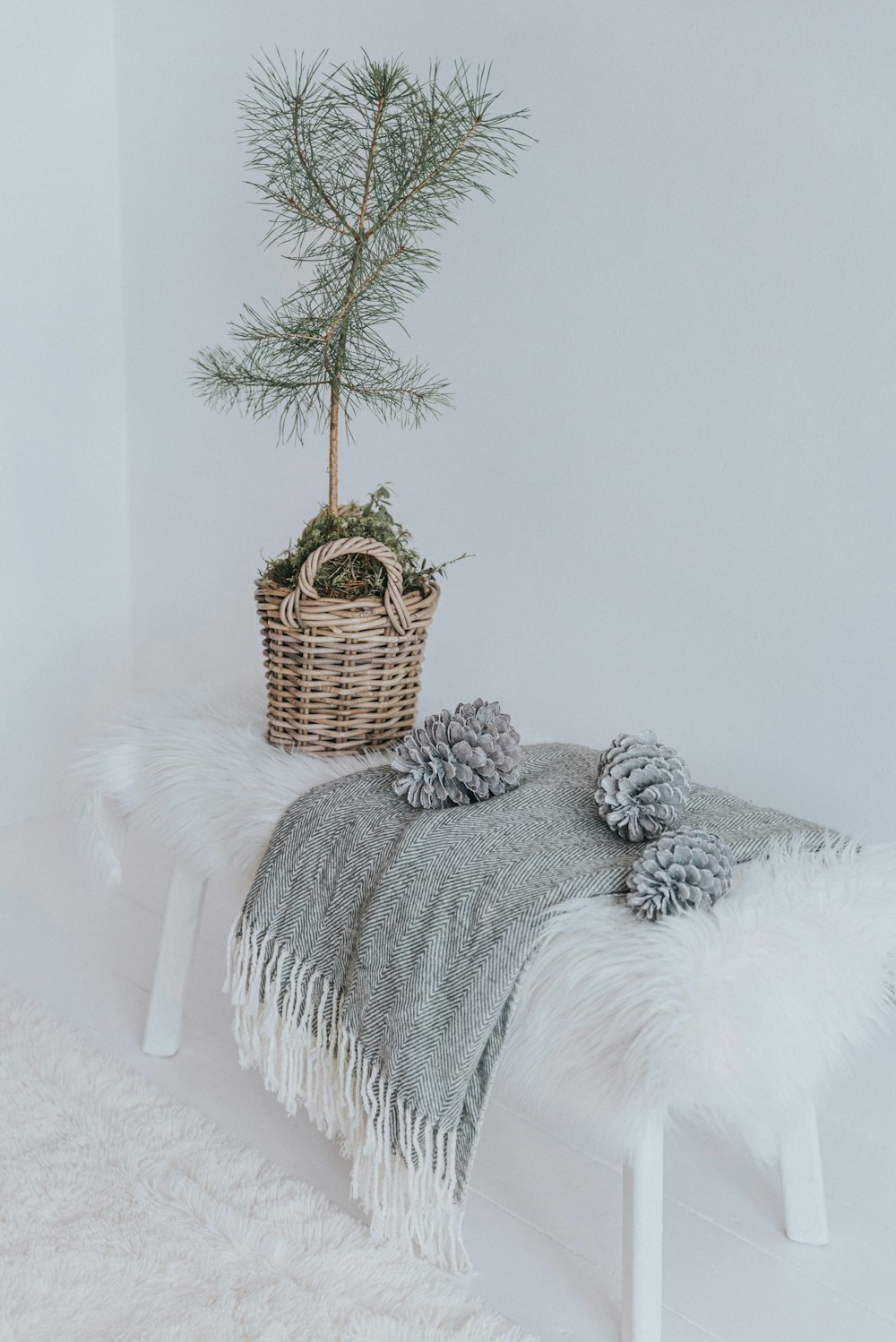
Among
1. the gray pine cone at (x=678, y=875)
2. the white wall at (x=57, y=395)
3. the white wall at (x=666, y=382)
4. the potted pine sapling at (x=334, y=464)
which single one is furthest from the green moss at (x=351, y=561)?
the white wall at (x=57, y=395)

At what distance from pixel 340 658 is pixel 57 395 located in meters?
1.18

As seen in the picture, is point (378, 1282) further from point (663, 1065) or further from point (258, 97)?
point (258, 97)

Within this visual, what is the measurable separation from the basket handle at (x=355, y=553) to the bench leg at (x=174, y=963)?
358mm

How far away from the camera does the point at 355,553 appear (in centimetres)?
130

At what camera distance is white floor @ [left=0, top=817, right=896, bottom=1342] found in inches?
42.8

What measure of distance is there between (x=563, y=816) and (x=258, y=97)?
4.65ft

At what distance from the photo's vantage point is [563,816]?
1.14 m

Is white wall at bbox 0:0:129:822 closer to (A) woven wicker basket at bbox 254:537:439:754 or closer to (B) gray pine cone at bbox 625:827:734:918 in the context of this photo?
(A) woven wicker basket at bbox 254:537:439:754

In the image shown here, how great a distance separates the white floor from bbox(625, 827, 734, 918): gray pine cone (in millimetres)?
413

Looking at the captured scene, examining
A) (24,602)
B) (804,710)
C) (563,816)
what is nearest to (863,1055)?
(804,710)

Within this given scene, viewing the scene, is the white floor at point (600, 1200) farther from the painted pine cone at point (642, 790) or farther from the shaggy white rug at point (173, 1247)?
the painted pine cone at point (642, 790)

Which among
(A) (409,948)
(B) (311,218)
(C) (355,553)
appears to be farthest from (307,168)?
(A) (409,948)

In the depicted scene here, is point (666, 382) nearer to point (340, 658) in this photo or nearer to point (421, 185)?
point (421, 185)

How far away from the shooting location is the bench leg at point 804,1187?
1146 mm
